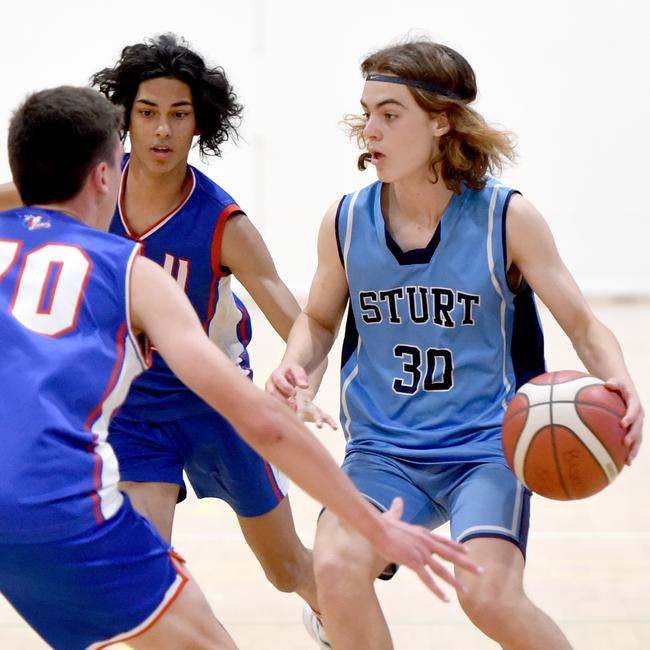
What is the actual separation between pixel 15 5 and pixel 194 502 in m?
6.89

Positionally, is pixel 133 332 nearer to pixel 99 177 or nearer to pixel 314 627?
pixel 99 177

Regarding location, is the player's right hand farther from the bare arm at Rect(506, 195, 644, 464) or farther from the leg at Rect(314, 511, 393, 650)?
the bare arm at Rect(506, 195, 644, 464)

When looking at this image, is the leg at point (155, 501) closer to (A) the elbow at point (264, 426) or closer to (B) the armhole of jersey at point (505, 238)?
(B) the armhole of jersey at point (505, 238)

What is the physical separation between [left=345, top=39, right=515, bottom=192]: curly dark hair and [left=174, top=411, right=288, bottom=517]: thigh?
1100mm

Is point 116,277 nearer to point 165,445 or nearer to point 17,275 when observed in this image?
point 17,275

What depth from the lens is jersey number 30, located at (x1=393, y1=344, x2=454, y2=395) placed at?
3475 mm

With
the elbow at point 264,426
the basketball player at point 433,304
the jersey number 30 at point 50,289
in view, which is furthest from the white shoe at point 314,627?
the jersey number 30 at point 50,289

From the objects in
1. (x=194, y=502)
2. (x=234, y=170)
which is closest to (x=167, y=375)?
(x=194, y=502)

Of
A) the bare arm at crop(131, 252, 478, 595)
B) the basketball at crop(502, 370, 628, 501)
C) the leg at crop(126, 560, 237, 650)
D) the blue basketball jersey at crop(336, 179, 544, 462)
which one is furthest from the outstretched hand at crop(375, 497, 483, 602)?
the blue basketball jersey at crop(336, 179, 544, 462)

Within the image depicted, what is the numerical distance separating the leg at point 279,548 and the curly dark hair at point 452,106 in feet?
4.24

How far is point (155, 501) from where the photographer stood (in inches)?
145

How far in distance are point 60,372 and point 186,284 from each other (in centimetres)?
150

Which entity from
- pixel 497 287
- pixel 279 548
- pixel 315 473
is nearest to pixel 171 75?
pixel 497 287

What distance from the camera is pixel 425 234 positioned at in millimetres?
3559
